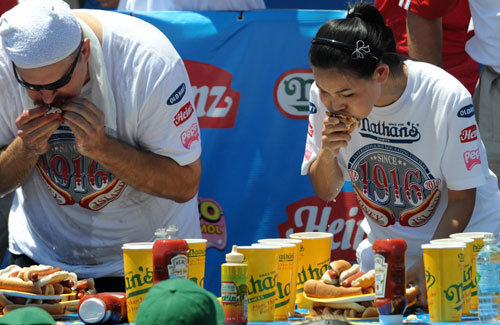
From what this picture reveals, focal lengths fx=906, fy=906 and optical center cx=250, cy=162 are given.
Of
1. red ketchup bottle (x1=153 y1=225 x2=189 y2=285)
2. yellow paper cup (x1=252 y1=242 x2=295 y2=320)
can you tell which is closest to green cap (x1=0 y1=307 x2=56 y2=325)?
red ketchup bottle (x1=153 y1=225 x2=189 y2=285)

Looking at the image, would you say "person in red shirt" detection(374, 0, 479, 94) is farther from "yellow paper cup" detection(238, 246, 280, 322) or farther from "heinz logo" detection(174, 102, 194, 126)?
"yellow paper cup" detection(238, 246, 280, 322)

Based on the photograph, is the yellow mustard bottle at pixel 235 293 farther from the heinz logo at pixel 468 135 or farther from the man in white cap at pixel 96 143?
the heinz logo at pixel 468 135

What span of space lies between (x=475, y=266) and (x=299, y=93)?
2064mm

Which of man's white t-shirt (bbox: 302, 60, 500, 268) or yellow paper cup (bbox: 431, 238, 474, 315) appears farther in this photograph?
man's white t-shirt (bbox: 302, 60, 500, 268)

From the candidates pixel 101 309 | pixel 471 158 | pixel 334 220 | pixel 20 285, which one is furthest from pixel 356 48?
pixel 334 220

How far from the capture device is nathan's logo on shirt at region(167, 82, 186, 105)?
3412mm

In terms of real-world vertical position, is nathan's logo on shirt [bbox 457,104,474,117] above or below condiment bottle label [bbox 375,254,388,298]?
above

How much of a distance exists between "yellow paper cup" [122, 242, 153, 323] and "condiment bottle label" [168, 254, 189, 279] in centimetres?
15

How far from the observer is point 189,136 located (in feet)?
11.4

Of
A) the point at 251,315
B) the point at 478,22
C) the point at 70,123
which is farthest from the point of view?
the point at 478,22

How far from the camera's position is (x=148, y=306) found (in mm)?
2088

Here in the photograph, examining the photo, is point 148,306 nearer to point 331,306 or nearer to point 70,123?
point 331,306

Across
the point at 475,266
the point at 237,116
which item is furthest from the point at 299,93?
the point at 475,266

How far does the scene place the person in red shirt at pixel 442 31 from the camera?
436cm
